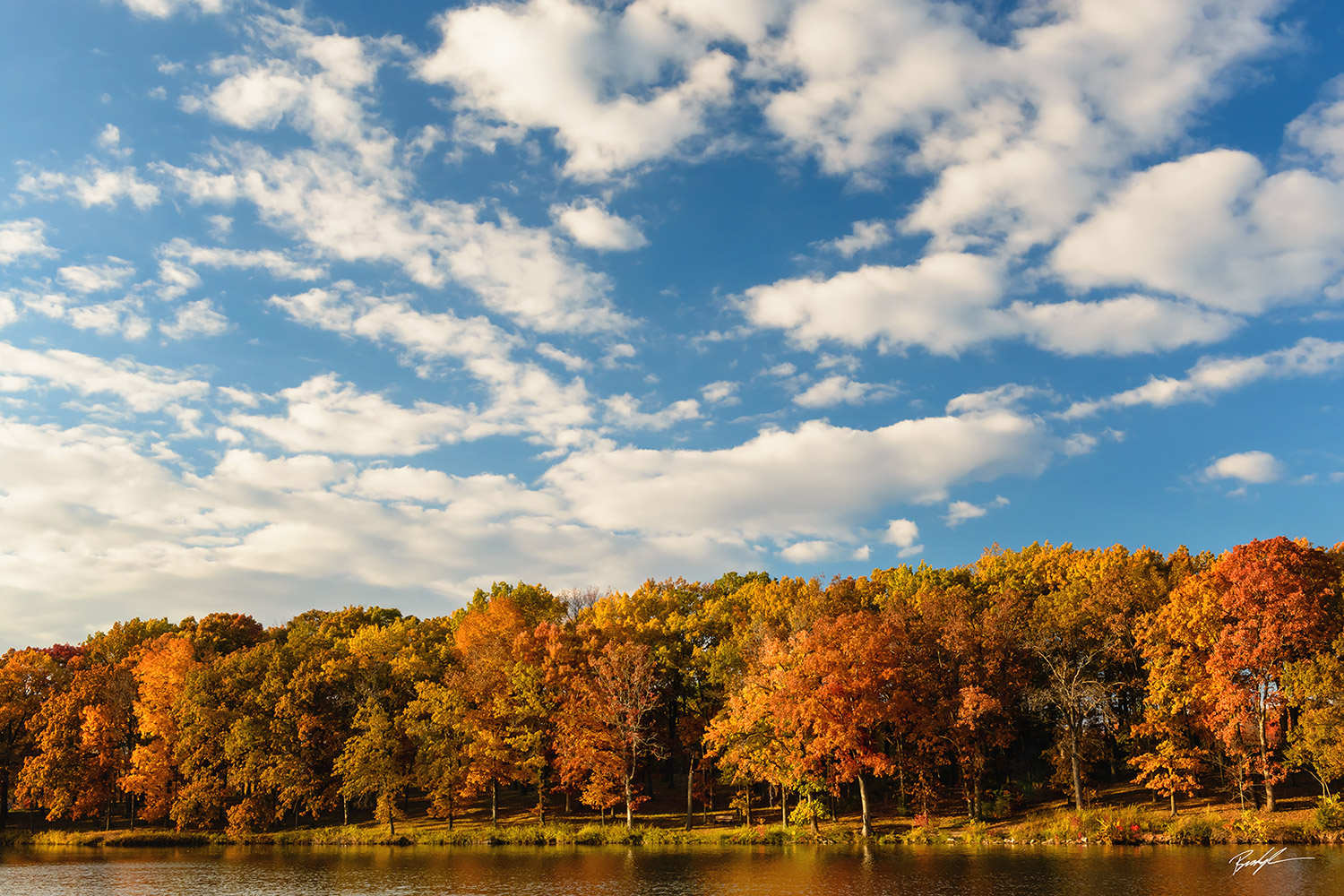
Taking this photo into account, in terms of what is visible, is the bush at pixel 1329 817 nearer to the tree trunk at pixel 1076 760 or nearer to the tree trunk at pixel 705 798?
the tree trunk at pixel 1076 760

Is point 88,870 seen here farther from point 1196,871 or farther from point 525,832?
point 1196,871

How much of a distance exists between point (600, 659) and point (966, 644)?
102 feet

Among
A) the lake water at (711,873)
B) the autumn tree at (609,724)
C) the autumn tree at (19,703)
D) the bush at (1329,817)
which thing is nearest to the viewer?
the lake water at (711,873)

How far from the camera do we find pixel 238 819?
81000mm

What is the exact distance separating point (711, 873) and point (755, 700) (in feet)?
63.4

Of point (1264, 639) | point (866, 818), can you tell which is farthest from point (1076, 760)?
point (866, 818)

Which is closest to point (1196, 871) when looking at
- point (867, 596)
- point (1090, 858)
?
point (1090, 858)
